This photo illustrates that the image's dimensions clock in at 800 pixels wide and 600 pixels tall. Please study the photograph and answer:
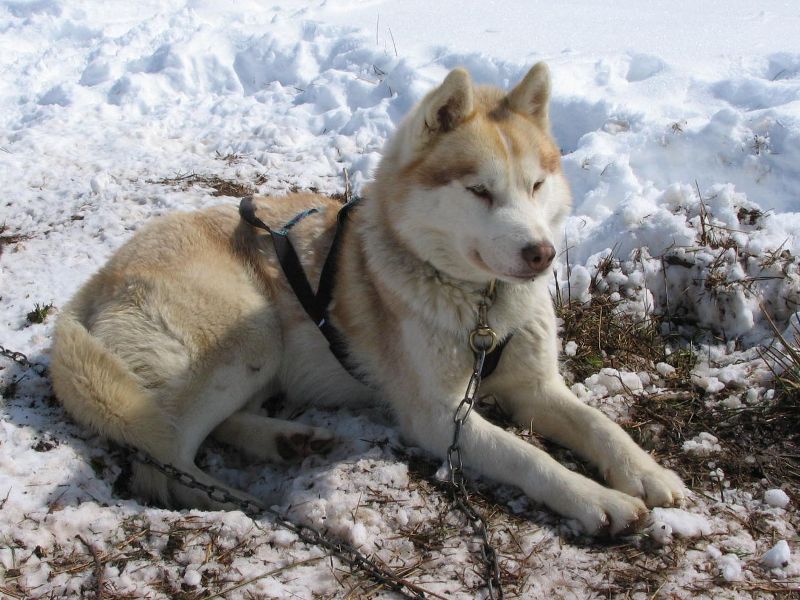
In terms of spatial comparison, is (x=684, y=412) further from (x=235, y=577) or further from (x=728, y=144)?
(x=728, y=144)

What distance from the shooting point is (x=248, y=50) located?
8273mm

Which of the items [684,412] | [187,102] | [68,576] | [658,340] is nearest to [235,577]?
[68,576]

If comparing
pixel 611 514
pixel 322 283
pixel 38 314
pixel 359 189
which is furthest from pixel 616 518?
pixel 359 189

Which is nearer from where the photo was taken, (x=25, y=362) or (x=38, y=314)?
(x=25, y=362)

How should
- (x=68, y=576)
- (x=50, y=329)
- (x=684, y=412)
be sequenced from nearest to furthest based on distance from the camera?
1. (x=68, y=576)
2. (x=684, y=412)
3. (x=50, y=329)

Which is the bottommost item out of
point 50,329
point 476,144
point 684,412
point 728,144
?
point 684,412

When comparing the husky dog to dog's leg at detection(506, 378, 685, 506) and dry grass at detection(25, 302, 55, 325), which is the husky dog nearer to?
dog's leg at detection(506, 378, 685, 506)

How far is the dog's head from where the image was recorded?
109 inches

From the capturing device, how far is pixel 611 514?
103 inches

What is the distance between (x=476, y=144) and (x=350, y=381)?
1.54m

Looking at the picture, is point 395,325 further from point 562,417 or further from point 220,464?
point 220,464

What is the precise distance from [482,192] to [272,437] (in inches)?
64.0

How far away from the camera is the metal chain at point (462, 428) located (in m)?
2.60

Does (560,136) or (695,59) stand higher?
(695,59)
